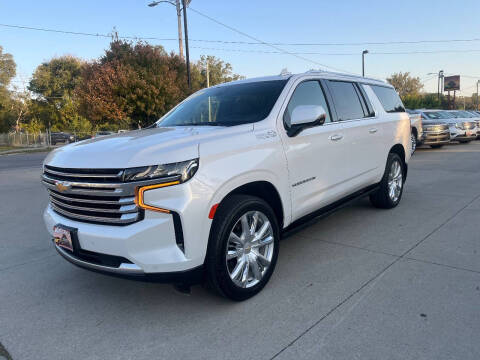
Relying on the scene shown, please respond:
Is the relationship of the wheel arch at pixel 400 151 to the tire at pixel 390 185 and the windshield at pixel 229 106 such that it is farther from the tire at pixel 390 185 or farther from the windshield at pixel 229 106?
the windshield at pixel 229 106

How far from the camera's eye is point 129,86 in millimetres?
24828

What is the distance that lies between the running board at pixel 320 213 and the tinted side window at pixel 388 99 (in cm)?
135

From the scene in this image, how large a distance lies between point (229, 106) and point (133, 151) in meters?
1.60

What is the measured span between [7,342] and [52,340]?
0.32 metres

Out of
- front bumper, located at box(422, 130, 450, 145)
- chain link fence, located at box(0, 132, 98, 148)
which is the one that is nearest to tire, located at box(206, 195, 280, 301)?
front bumper, located at box(422, 130, 450, 145)

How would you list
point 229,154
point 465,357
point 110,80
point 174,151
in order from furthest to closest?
point 110,80, point 229,154, point 174,151, point 465,357

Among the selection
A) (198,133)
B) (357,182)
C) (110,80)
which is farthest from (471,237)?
(110,80)

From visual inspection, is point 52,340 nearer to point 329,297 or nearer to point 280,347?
point 280,347

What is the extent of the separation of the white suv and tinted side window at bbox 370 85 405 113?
1462 millimetres

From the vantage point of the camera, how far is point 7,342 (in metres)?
2.74

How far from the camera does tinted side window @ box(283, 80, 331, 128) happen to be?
3737 mm

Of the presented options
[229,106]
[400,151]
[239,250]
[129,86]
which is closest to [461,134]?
[400,151]

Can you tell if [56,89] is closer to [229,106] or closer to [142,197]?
[229,106]

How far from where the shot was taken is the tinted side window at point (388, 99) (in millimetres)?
5657
